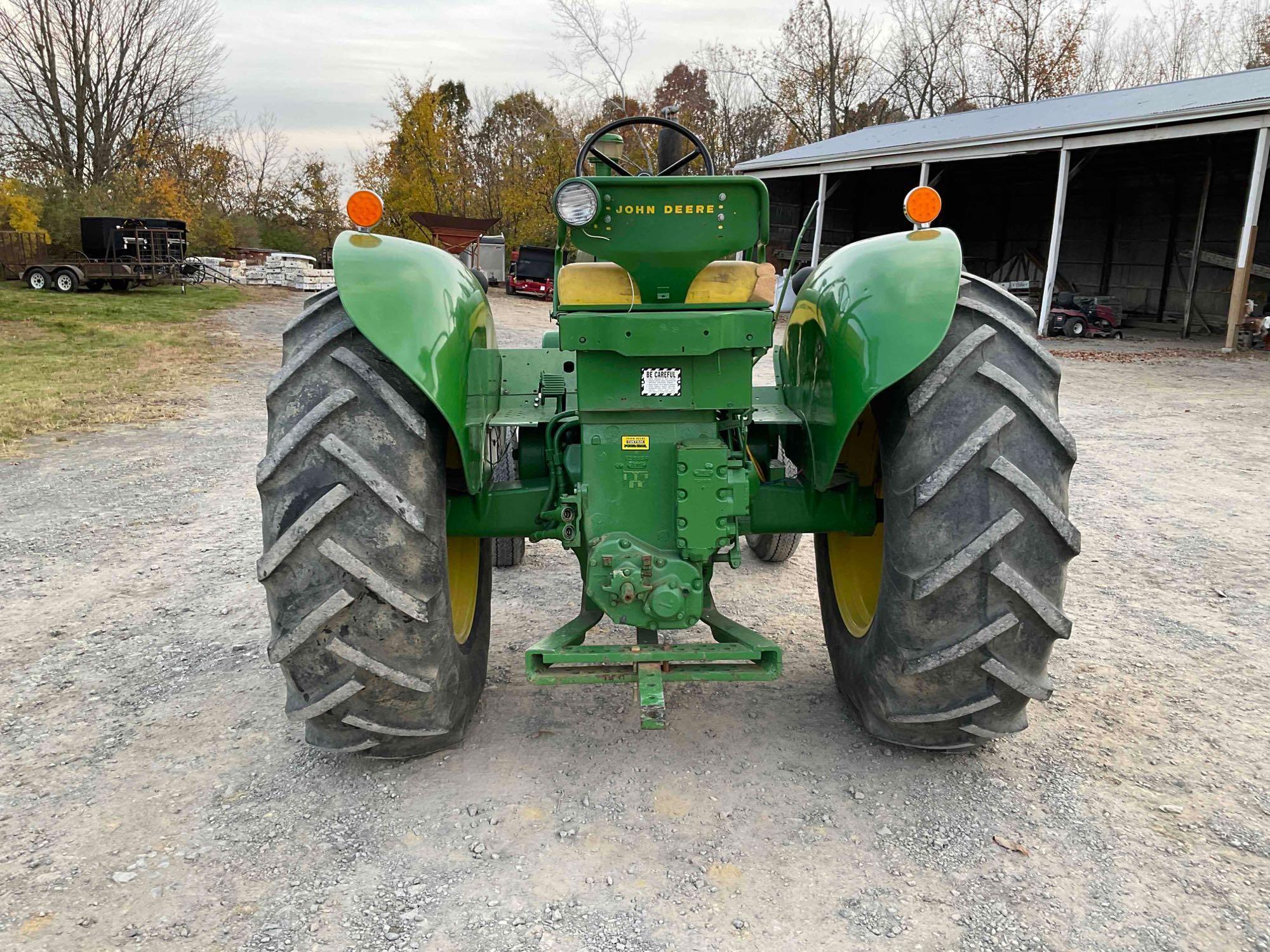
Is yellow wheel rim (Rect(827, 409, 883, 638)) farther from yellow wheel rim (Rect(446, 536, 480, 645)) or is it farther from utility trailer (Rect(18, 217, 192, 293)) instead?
utility trailer (Rect(18, 217, 192, 293))

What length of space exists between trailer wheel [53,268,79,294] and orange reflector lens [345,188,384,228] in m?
24.5

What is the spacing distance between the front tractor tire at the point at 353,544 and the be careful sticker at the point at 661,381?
0.60 m

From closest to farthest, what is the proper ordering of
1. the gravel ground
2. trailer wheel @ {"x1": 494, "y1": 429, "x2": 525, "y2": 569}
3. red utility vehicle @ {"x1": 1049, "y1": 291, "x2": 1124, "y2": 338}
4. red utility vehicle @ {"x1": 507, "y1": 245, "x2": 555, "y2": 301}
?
the gravel ground
trailer wheel @ {"x1": 494, "y1": 429, "x2": 525, "y2": 569}
red utility vehicle @ {"x1": 1049, "y1": 291, "x2": 1124, "y2": 338}
red utility vehicle @ {"x1": 507, "y1": 245, "x2": 555, "y2": 301}

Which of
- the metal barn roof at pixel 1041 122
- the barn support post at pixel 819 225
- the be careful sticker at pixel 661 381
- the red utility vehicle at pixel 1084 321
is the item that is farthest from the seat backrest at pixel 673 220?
the red utility vehicle at pixel 1084 321

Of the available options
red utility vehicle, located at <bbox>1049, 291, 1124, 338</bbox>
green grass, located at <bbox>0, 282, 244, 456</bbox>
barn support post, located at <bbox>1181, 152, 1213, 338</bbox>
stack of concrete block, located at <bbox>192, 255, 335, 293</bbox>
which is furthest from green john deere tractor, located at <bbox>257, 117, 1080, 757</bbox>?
stack of concrete block, located at <bbox>192, 255, 335, 293</bbox>

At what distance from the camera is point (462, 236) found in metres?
23.7

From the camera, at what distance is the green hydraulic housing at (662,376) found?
2.46 meters

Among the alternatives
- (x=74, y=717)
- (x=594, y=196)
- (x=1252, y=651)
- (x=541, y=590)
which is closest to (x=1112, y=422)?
(x=1252, y=651)

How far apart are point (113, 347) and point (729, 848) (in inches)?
574

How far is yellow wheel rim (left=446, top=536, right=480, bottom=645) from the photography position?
3127mm

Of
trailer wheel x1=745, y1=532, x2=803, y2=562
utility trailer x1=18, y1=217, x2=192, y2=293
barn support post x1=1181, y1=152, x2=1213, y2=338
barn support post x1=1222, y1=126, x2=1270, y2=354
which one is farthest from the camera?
utility trailer x1=18, y1=217, x2=192, y2=293

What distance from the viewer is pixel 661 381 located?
8.54ft

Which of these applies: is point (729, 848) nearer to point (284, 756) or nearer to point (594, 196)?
point (284, 756)

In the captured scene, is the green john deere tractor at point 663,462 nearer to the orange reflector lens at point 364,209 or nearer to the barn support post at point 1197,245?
the orange reflector lens at point 364,209
